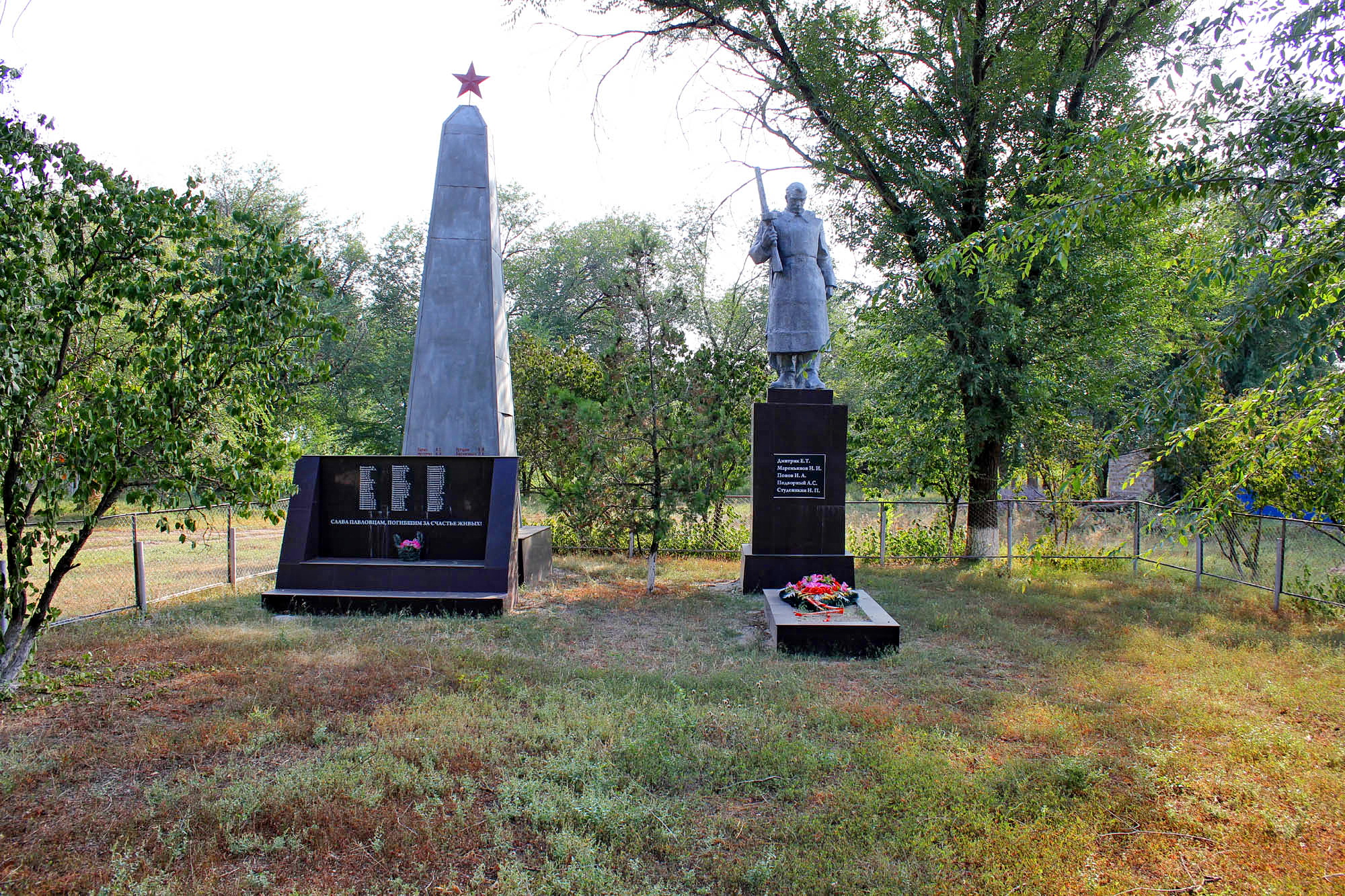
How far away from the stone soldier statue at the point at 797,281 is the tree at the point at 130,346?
575cm

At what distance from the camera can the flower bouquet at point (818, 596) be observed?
22.4ft

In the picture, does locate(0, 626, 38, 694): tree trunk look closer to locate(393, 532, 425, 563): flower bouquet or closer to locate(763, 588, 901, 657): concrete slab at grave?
locate(393, 532, 425, 563): flower bouquet

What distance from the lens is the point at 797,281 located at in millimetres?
9141

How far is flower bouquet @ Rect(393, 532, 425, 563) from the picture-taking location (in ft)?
26.9

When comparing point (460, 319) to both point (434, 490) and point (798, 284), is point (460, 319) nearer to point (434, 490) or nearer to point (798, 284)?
point (434, 490)

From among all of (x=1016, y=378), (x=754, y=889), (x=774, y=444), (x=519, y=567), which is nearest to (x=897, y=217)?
(x=1016, y=378)

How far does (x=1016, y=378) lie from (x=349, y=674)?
9.05m

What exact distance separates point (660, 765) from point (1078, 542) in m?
11.2

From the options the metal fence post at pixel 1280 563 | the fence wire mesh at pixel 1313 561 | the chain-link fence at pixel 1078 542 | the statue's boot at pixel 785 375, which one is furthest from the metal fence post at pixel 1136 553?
the statue's boot at pixel 785 375

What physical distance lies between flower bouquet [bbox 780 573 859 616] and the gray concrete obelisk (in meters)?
3.87

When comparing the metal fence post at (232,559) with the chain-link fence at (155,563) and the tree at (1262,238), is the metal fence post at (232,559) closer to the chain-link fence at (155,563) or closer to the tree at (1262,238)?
the chain-link fence at (155,563)

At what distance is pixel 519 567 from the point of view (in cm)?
922

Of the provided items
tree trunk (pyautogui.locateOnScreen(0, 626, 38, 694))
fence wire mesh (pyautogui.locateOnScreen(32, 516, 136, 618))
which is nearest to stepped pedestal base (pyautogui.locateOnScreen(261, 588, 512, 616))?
fence wire mesh (pyautogui.locateOnScreen(32, 516, 136, 618))

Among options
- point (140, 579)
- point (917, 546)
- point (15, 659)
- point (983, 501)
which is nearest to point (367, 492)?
point (140, 579)
